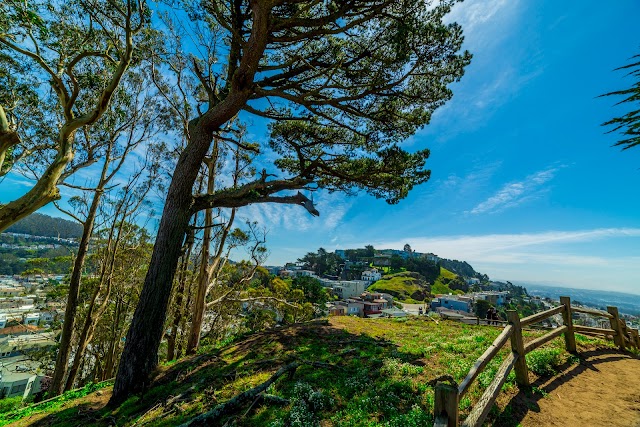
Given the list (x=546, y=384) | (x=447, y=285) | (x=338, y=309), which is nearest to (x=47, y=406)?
(x=546, y=384)

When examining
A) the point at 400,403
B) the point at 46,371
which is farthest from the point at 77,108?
the point at 46,371

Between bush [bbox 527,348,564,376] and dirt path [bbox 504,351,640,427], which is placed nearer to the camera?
dirt path [bbox 504,351,640,427]

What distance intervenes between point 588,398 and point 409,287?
84.6 meters

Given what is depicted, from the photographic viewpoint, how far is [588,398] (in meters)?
4.61

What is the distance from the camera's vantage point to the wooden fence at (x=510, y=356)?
2689mm

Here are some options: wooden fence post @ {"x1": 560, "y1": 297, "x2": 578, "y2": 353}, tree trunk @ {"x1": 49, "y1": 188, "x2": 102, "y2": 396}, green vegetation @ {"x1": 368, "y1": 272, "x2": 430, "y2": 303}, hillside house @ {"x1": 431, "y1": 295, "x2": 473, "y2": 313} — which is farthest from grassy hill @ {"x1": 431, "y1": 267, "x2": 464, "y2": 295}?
tree trunk @ {"x1": 49, "y1": 188, "x2": 102, "y2": 396}

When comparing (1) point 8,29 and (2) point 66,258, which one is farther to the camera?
(2) point 66,258

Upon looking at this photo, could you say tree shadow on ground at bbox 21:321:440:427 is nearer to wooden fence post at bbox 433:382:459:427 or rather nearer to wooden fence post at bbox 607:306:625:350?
wooden fence post at bbox 433:382:459:427

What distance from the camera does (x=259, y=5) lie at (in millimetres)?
5891

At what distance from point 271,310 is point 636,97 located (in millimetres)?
27372

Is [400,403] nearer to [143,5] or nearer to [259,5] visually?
[259,5]

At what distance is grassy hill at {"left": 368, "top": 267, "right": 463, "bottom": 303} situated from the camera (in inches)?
3086

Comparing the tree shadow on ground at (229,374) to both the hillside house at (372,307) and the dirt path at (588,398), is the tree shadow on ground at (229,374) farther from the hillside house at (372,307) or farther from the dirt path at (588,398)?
the hillside house at (372,307)

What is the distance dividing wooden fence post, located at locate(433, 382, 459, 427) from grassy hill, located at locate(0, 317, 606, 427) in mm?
1350
